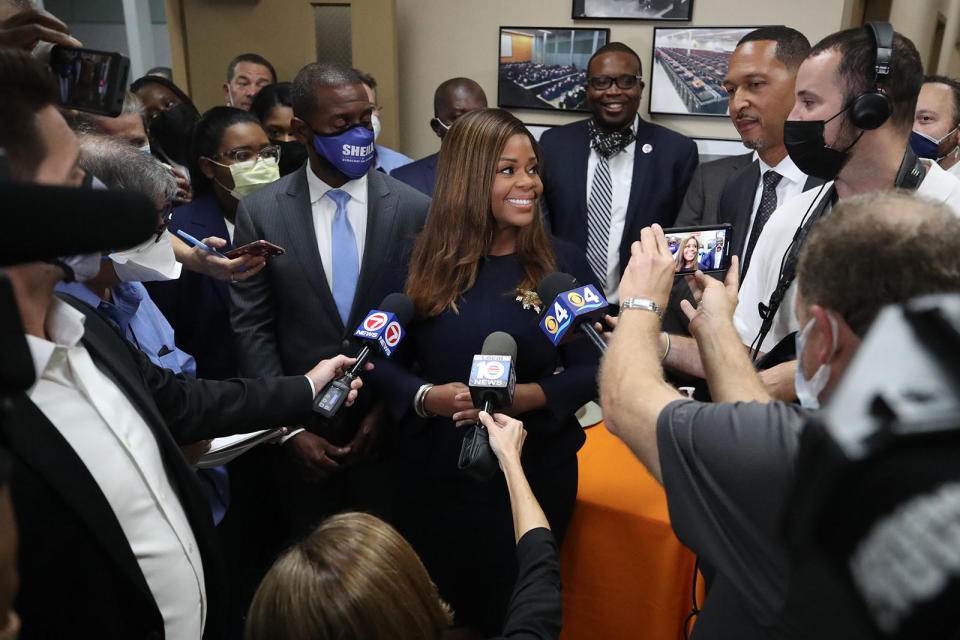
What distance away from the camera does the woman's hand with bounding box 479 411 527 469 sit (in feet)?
5.15

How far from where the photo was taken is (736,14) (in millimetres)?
4457

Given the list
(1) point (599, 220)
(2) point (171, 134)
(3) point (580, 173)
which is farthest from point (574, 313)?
(2) point (171, 134)

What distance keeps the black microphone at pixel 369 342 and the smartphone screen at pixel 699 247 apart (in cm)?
79

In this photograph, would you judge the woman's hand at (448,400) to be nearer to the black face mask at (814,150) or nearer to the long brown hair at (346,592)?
the long brown hair at (346,592)

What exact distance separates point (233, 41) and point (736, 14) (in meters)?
3.62

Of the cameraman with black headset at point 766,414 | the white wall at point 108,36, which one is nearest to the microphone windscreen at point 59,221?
the cameraman with black headset at point 766,414

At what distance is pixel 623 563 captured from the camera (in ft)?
7.59

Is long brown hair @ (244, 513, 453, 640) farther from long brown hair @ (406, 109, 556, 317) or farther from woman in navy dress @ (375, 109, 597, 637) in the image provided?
long brown hair @ (406, 109, 556, 317)

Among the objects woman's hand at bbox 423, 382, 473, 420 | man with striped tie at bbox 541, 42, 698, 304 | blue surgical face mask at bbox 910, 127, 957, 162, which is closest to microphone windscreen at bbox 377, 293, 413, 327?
woman's hand at bbox 423, 382, 473, 420

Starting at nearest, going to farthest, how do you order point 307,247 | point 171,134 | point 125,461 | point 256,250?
point 125,461
point 256,250
point 307,247
point 171,134

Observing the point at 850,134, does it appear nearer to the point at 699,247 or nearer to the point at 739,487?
the point at 699,247

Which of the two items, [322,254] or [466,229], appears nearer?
[466,229]

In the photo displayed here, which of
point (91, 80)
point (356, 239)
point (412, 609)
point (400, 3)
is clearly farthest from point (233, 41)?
point (412, 609)

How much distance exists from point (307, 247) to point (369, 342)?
0.84 m
